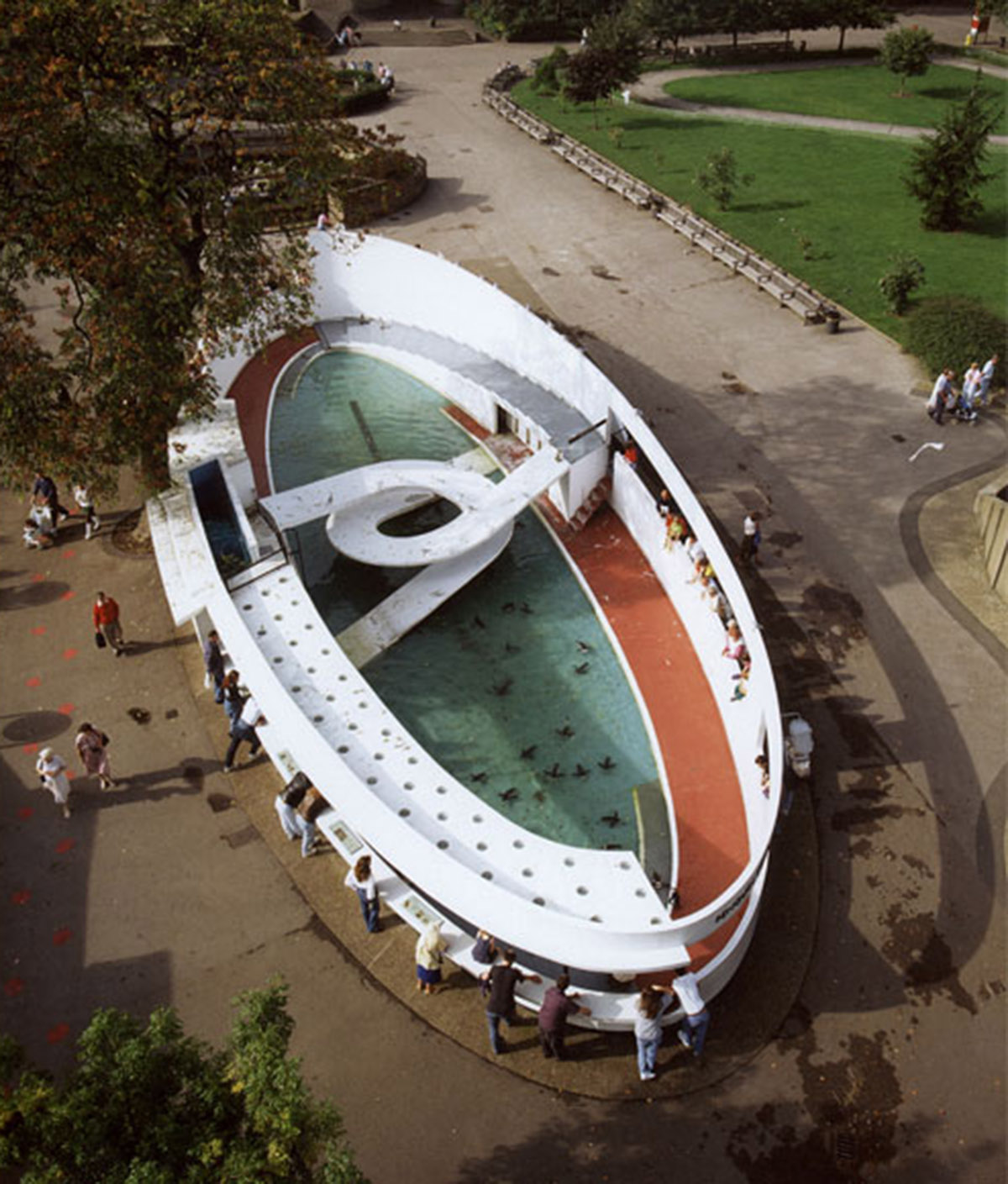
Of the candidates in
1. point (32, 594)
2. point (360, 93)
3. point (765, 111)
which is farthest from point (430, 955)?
point (765, 111)

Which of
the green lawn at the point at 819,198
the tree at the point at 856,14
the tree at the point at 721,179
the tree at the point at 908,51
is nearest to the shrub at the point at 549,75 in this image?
the green lawn at the point at 819,198

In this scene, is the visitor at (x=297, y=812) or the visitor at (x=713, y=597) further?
the visitor at (x=713, y=597)

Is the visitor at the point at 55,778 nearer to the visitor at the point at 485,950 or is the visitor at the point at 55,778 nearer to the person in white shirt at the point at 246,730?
the person in white shirt at the point at 246,730

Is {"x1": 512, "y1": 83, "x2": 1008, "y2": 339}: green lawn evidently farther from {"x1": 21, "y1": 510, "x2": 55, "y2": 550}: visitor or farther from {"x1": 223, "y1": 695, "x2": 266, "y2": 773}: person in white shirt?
{"x1": 21, "y1": 510, "x2": 55, "y2": 550}: visitor

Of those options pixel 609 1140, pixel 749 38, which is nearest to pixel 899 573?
pixel 609 1140

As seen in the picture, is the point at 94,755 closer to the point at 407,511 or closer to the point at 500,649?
the point at 500,649
